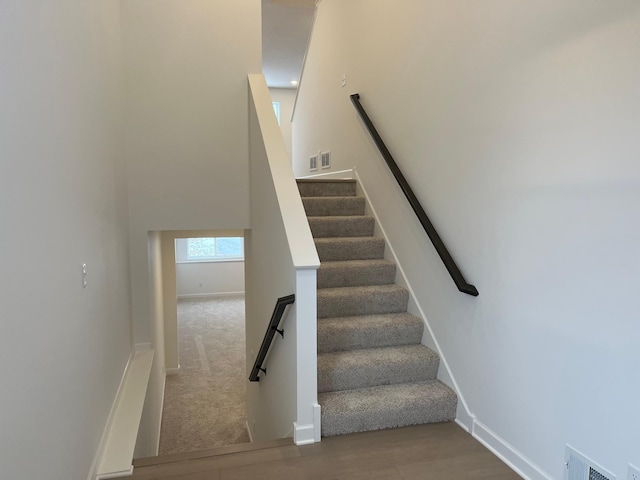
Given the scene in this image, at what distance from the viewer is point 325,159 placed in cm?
566

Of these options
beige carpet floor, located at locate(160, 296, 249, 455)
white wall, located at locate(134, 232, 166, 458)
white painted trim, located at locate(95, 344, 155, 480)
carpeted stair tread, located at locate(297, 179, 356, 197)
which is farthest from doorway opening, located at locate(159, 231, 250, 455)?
carpeted stair tread, located at locate(297, 179, 356, 197)

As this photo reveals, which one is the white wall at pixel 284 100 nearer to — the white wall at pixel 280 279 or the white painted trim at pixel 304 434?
the white wall at pixel 280 279

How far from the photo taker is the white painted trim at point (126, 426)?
2.28 meters

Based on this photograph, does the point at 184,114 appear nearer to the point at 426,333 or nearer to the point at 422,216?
the point at 422,216

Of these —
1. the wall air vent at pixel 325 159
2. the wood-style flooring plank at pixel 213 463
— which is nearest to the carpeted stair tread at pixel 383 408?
the wood-style flooring plank at pixel 213 463

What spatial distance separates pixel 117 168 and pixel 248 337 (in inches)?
96.6

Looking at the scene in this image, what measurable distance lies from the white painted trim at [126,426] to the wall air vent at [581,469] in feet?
7.01

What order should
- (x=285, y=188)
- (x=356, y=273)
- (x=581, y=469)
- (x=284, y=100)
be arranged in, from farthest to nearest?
1. (x=284, y=100)
2. (x=356, y=273)
3. (x=285, y=188)
4. (x=581, y=469)

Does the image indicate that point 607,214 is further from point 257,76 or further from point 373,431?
point 257,76

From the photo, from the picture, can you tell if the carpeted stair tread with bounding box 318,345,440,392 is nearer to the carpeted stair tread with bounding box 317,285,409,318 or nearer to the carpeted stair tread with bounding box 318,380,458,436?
the carpeted stair tread with bounding box 318,380,458,436

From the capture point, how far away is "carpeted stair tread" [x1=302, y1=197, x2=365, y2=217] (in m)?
4.27

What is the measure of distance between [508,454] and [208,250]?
10.7m

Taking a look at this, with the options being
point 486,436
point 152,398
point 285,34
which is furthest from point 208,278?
point 486,436

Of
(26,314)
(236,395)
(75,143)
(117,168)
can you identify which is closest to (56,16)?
(75,143)
